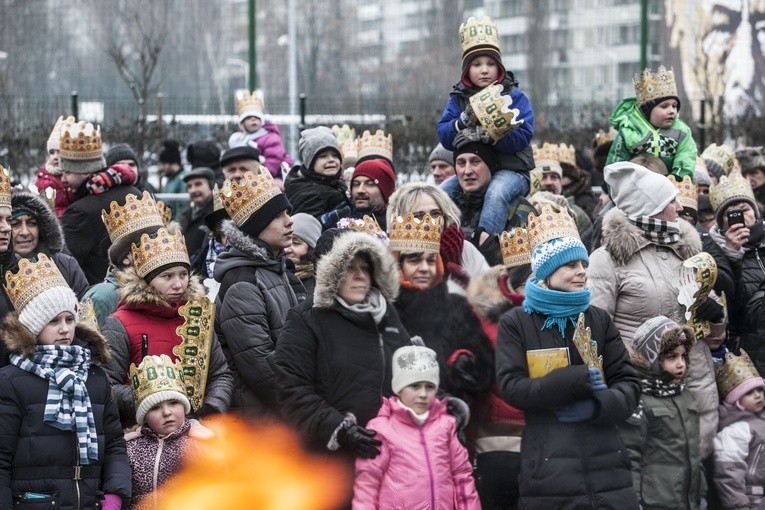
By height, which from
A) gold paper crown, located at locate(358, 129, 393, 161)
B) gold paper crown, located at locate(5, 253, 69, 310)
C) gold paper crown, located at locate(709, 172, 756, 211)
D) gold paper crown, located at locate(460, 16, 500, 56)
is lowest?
gold paper crown, located at locate(5, 253, 69, 310)

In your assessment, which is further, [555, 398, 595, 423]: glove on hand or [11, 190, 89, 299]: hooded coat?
[11, 190, 89, 299]: hooded coat

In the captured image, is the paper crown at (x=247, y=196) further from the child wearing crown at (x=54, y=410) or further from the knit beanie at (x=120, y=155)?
the knit beanie at (x=120, y=155)

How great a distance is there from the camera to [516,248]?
734 centimetres

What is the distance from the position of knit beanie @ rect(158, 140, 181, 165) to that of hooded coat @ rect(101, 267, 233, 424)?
7422mm

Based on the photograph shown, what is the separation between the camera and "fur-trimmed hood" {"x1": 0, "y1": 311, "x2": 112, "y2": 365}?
622 cm

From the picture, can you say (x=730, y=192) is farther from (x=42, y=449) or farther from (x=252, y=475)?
(x=42, y=449)

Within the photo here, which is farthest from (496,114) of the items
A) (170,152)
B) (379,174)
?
(170,152)

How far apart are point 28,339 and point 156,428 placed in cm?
84

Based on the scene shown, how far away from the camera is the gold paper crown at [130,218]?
7.58 meters

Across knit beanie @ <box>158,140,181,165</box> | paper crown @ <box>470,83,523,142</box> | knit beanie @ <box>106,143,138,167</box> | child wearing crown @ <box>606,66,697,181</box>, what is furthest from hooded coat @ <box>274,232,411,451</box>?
knit beanie @ <box>158,140,181,165</box>

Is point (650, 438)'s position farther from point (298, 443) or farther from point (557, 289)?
point (298, 443)

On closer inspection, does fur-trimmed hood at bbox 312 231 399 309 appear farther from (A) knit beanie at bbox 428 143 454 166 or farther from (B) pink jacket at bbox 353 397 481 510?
(A) knit beanie at bbox 428 143 454 166

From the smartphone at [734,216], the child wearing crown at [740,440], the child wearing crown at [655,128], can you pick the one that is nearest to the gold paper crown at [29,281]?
the child wearing crown at [740,440]

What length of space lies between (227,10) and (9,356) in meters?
26.9
